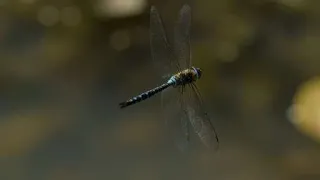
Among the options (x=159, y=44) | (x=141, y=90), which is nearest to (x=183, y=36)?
(x=159, y=44)

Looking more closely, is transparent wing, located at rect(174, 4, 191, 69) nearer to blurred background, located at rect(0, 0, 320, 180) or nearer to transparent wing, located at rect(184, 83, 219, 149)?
transparent wing, located at rect(184, 83, 219, 149)

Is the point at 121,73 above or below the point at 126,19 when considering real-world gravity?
below

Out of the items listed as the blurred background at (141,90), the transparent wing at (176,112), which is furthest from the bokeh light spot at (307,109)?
the transparent wing at (176,112)

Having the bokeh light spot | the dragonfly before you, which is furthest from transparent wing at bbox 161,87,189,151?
the bokeh light spot

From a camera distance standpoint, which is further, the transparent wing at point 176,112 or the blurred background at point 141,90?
the blurred background at point 141,90

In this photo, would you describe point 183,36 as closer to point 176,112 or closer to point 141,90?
point 176,112

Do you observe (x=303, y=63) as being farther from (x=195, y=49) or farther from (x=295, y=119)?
(x=195, y=49)

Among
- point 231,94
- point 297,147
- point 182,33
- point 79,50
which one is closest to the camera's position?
point 182,33

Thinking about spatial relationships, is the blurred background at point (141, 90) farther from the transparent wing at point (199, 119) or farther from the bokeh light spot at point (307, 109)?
the transparent wing at point (199, 119)

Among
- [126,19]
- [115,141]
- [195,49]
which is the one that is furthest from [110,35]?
[115,141]
